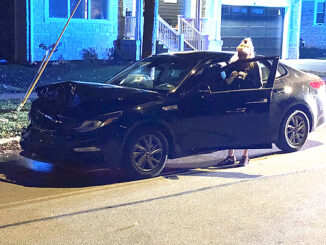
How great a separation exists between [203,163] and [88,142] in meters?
2.10

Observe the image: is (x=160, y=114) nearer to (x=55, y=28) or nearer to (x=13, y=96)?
(x=13, y=96)

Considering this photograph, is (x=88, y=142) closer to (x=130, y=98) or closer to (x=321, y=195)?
(x=130, y=98)

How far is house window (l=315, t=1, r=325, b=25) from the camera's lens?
108 ft

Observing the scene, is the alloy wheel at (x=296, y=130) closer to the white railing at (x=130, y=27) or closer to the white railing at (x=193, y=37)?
the white railing at (x=130, y=27)

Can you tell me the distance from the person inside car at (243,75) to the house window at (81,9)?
494 inches

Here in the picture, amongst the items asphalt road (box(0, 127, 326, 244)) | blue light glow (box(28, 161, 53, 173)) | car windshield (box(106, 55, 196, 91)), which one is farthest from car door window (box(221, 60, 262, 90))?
blue light glow (box(28, 161, 53, 173))

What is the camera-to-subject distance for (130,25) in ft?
68.6

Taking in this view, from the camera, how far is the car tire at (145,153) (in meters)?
6.65

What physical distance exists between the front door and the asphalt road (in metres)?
0.41

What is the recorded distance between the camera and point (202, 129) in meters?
7.13

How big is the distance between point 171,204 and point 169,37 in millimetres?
15851

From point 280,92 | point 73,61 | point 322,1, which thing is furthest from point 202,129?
point 322,1

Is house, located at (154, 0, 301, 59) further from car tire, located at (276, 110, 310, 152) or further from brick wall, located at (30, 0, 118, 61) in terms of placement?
car tire, located at (276, 110, 310, 152)

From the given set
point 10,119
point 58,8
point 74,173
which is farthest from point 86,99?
point 58,8
